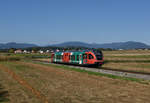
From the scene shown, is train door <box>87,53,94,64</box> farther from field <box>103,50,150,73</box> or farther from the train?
field <box>103,50,150,73</box>

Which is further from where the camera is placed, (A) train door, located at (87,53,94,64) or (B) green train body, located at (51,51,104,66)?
(A) train door, located at (87,53,94,64)

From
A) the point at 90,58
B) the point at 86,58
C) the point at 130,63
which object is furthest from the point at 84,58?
the point at 130,63

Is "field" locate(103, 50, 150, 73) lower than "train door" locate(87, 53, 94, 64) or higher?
lower

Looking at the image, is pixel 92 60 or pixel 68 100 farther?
pixel 92 60

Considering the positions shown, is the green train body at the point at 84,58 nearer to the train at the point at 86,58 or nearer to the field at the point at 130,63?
the train at the point at 86,58

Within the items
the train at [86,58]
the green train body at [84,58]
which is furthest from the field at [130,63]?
the green train body at [84,58]

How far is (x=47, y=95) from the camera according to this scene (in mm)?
11922

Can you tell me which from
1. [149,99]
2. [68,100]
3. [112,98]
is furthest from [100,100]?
[149,99]

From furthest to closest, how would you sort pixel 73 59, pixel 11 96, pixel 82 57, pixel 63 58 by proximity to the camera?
pixel 63 58 → pixel 73 59 → pixel 82 57 → pixel 11 96

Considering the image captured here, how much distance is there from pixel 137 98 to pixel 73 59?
29091mm

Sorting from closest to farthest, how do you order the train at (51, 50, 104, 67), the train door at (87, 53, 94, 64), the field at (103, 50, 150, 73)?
the field at (103, 50, 150, 73) < the train at (51, 50, 104, 67) < the train door at (87, 53, 94, 64)

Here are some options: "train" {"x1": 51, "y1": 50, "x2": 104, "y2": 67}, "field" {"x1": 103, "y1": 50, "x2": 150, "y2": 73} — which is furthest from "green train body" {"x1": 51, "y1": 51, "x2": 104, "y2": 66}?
"field" {"x1": 103, "y1": 50, "x2": 150, "y2": 73}

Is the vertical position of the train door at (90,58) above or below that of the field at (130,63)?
above

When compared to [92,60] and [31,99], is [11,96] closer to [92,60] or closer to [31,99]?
[31,99]
